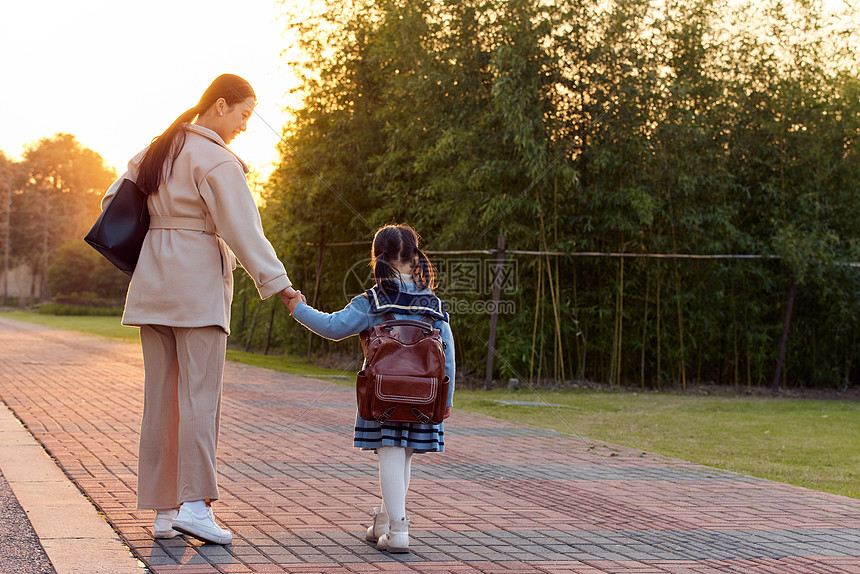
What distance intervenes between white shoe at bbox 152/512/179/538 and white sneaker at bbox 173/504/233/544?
63 mm

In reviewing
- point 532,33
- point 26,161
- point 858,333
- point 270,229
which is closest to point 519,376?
point 532,33

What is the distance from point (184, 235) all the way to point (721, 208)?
33.3ft

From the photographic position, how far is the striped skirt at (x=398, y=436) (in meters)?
3.45

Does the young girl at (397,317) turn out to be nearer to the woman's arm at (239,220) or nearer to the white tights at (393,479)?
the white tights at (393,479)

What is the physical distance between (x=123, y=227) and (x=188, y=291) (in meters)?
0.36

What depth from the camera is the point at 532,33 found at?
11.3m

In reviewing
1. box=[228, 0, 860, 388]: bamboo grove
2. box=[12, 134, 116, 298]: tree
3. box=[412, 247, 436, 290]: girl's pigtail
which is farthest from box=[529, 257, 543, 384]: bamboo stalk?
box=[12, 134, 116, 298]: tree

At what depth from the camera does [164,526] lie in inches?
133

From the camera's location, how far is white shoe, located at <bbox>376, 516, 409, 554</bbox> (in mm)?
3381

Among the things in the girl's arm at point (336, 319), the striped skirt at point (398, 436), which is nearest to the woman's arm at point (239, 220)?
the girl's arm at point (336, 319)

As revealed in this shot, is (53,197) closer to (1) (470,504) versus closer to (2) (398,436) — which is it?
(1) (470,504)

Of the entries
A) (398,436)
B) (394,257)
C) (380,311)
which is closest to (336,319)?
(380,311)

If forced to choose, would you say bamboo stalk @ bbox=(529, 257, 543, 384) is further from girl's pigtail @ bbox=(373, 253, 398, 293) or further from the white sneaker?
the white sneaker

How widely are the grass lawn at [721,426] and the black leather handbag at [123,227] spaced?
15.3ft
